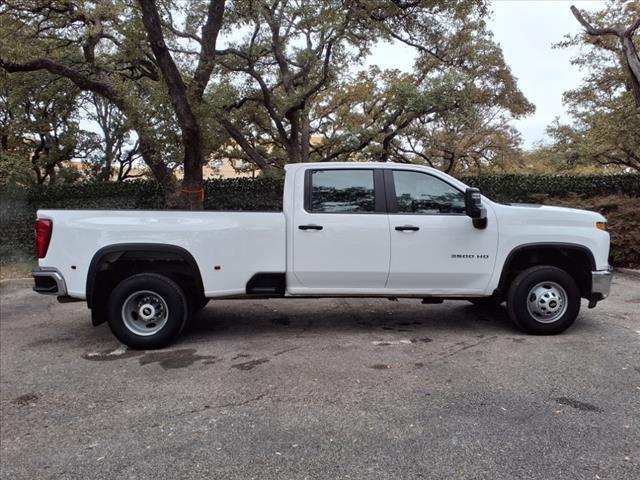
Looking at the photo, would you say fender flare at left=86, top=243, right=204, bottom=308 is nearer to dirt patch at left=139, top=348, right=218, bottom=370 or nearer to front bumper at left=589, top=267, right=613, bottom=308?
dirt patch at left=139, top=348, right=218, bottom=370

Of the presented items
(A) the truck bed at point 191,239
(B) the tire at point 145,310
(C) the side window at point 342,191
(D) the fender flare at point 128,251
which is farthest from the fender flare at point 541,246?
(B) the tire at point 145,310

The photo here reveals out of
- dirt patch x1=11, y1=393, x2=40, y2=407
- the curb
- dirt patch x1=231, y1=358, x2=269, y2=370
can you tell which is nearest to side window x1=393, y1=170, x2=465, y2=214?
dirt patch x1=231, y1=358, x2=269, y2=370

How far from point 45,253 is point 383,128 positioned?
14.0 metres

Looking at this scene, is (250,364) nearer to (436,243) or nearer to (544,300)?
(436,243)

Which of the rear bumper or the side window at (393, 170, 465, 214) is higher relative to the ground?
the side window at (393, 170, 465, 214)

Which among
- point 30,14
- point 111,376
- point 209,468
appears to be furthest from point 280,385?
point 30,14

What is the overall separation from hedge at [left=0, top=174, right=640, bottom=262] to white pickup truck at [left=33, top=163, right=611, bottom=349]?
750cm

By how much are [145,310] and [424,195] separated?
3.27 meters

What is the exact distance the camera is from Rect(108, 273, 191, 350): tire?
4.95 metres

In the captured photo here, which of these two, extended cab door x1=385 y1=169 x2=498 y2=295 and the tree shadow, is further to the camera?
the tree shadow

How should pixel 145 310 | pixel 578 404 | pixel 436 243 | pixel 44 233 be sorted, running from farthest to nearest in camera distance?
pixel 436 243, pixel 145 310, pixel 44 233, pixel 578 404

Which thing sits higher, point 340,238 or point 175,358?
point 340,238

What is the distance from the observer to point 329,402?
3650 mm

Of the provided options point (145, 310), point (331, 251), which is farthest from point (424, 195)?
point (145, 310)
